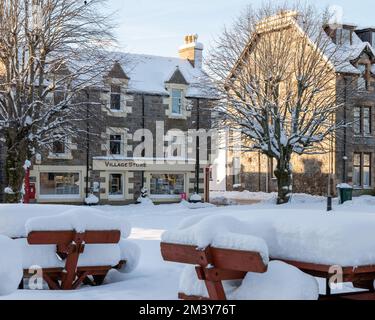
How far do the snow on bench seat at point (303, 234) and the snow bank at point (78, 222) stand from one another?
7.93 ft

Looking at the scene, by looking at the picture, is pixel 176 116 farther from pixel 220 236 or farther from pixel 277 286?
pixel 277 286

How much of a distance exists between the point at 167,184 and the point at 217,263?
94.9 feet


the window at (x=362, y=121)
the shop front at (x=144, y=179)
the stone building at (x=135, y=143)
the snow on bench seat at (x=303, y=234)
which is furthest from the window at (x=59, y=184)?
the snow on bench seat at (x=303, y=234)

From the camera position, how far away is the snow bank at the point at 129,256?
10.4m

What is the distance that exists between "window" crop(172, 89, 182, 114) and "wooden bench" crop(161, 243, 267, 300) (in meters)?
29.4

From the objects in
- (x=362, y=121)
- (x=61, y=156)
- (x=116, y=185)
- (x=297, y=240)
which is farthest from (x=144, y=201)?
(x=297, y=240)

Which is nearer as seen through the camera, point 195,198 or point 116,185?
point 116,185

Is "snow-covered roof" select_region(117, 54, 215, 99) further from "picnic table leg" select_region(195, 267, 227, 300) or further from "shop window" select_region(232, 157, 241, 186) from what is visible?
"picnic table leg" select_region(195, 267, 227, 300)

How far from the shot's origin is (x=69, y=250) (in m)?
9.20

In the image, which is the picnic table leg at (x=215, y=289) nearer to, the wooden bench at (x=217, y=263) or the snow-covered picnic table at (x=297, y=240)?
the wooden bench at (x=217, y=263)

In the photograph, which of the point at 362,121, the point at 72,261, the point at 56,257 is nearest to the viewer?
the point at 72,261
